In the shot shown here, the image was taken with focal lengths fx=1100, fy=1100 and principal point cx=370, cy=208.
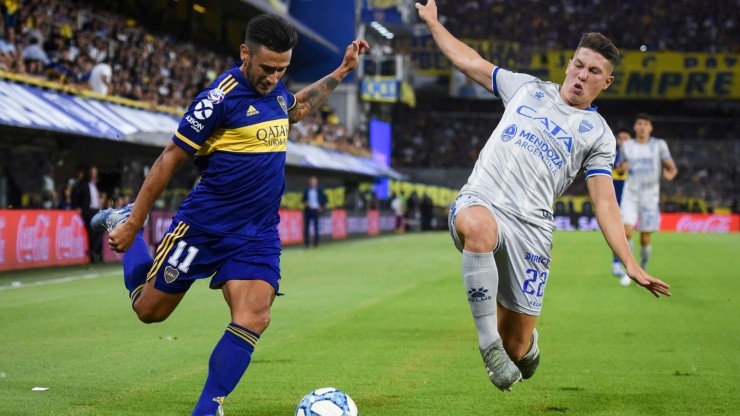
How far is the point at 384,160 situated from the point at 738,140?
19.8 metres

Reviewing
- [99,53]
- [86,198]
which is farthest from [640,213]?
[99,53]

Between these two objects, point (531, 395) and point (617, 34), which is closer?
point (531, 395)

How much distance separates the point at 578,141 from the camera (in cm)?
679

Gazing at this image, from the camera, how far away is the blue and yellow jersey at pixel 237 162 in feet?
19.9

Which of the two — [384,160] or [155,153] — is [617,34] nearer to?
[384,160]

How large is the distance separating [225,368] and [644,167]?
43.1 feet

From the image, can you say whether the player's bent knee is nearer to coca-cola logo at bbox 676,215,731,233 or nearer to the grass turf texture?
Result: the grass turf texture

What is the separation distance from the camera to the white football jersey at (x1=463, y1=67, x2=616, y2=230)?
6.70m

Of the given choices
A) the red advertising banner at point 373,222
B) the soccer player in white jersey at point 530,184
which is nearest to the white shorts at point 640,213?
the soccer player in white jersey at point 530,184

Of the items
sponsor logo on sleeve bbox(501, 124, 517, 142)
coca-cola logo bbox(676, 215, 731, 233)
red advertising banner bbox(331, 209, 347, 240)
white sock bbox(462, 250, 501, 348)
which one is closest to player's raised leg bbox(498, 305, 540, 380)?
white sock bbox(462, 250, 501, 348)

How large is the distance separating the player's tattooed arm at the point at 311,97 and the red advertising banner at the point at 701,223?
164 ft

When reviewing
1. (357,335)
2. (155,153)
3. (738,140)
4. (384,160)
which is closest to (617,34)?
(738,140)

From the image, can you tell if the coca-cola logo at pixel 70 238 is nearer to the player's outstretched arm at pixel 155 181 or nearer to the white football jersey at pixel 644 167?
the white football jersey at pixel 644 167

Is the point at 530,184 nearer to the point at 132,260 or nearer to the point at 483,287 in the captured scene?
the point at 483,287
